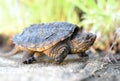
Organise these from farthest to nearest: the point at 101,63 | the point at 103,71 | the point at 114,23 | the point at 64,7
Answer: the point at 64,7 < the point at 114,23 < the point at 101,63 < the point at 103,71

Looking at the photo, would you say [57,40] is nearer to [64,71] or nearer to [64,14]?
[64,71]

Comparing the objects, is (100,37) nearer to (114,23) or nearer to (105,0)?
(114,23)

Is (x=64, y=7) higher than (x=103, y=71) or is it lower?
higher

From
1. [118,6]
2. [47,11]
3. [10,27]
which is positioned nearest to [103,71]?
[118,6]

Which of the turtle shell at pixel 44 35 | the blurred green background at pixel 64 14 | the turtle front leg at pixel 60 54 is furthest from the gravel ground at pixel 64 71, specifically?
the blurred green background at pixel 64 14

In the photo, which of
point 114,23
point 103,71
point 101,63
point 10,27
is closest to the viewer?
point 103,71
